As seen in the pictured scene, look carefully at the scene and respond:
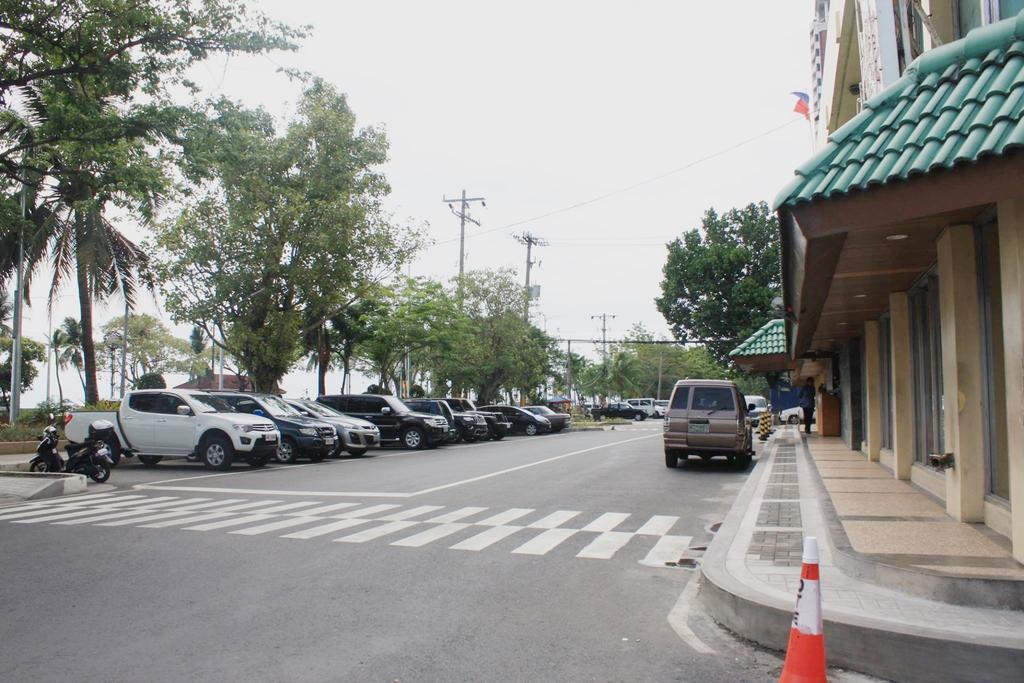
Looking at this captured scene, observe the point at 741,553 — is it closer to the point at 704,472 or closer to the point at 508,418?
the point at 704,472

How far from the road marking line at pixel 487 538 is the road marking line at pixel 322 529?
5.77 ft

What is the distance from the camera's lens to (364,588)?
23.5 ft

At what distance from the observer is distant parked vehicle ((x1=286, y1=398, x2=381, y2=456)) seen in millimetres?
23234

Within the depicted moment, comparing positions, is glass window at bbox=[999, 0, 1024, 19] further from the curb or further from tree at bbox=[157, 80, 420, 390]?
tree at bbox=[157, 80, 420, 390]

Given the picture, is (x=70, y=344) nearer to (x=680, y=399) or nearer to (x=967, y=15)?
(x=680, y=399)

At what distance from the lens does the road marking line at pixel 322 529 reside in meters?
9.73

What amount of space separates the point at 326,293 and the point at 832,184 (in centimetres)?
2354

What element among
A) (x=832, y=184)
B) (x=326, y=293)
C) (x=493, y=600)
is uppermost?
(x=326, y=293)

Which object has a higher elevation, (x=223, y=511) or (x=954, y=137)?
(x=954, y=137)

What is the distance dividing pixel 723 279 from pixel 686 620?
41.5 metres

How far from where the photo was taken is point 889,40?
31.4 ft

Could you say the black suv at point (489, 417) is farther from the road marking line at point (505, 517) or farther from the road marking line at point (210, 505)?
the road marking line at point (505, 517)

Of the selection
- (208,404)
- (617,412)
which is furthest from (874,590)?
(617,412)

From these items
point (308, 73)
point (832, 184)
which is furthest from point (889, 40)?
point (308, 73)
